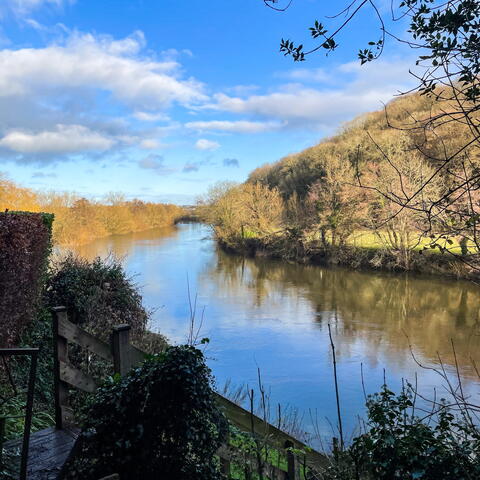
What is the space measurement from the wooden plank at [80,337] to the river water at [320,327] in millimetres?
2587

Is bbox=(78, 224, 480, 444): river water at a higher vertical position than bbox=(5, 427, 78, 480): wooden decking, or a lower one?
lower

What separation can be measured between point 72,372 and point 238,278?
861 inches

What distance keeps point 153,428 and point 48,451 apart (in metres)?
1.42

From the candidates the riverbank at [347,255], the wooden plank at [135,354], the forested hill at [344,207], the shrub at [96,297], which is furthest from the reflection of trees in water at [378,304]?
the wooden plank at [135,354]

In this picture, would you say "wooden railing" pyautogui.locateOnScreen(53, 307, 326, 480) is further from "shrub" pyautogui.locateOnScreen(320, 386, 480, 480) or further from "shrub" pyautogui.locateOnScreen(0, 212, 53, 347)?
"shrub" pyautogui.locateOnScreen(0, 212, 53, 347)

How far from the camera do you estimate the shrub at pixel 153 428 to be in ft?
7.89

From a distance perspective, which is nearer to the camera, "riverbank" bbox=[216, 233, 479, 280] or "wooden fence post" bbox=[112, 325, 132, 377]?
"wooden fence post" bbox=[112, 325, 132, 377]

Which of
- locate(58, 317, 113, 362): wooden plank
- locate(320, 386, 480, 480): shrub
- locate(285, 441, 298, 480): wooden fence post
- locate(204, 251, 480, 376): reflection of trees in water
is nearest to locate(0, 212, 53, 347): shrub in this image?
locate(58, 317, 113, 362): wooden plank

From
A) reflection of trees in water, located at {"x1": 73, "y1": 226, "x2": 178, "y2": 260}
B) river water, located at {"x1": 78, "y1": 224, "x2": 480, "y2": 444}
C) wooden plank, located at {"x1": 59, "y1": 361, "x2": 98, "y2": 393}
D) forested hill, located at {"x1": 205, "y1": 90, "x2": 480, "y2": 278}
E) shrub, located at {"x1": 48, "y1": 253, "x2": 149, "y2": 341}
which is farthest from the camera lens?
reflection of trees in water, located at {"x1": 73, "y1": 226, "x2": 178, "y2": 260}

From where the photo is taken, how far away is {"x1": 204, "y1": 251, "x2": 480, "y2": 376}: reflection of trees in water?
44.0 ft

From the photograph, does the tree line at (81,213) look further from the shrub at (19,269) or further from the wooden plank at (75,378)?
the wooden plank at (75,378)

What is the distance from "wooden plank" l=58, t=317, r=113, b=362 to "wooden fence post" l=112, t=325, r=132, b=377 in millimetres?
346

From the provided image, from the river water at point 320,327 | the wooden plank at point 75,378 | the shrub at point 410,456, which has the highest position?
the wooden plank at point 75,378

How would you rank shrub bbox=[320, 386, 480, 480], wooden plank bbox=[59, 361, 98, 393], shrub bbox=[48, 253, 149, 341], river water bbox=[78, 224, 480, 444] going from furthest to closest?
river water bbox=[78, 224, 480, 444] < shrub bbox=[48, 253, 149, 341] < wooden plank bbox=[59, 361, 98, 393] < shrub bbox=[320, 386, 480, 480]
